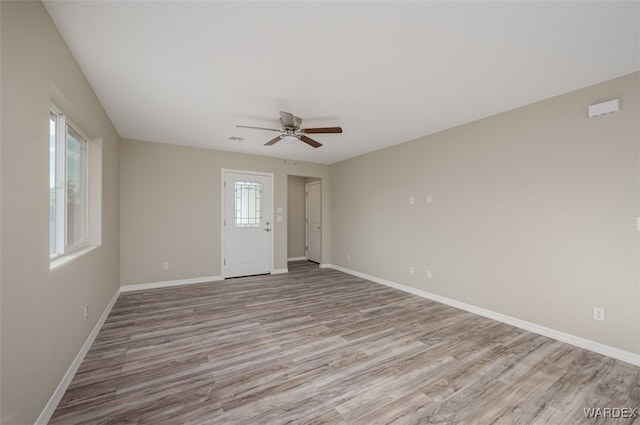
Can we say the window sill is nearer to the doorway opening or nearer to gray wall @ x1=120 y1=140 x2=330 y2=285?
gray wall @ x1=120 y1=140 x2=330 y2=285

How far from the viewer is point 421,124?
3664mm

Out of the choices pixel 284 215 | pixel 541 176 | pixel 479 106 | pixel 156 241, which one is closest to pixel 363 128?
pixel 479 106

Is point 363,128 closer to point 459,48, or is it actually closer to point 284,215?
point 459,48

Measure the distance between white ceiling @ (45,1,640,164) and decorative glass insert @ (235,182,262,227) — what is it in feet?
7.02

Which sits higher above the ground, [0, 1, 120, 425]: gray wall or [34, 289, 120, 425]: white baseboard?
[0, 1, 120, 425]: gray wall

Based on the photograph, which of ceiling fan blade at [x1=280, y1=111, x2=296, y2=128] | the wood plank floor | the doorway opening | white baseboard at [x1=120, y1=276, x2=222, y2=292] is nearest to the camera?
the wood plank floor

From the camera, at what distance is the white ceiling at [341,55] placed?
65.0 inches

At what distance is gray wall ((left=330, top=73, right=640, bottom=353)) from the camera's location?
2.38 metres

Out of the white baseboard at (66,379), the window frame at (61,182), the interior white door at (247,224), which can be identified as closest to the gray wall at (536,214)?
the interior white door at (247,224)

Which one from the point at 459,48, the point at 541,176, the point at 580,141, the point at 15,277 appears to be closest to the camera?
the point at 15,277

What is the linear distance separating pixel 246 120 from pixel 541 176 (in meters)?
3.61

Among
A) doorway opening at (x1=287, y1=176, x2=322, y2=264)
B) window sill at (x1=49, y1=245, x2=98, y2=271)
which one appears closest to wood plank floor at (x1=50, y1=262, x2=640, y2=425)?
window sill at (x1=49, y1=245, x2=98, y2=271)

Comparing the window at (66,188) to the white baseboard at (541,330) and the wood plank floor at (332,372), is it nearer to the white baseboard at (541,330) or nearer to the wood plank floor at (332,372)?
the wood plank floor at (332,372)

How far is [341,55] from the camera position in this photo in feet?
6.84
